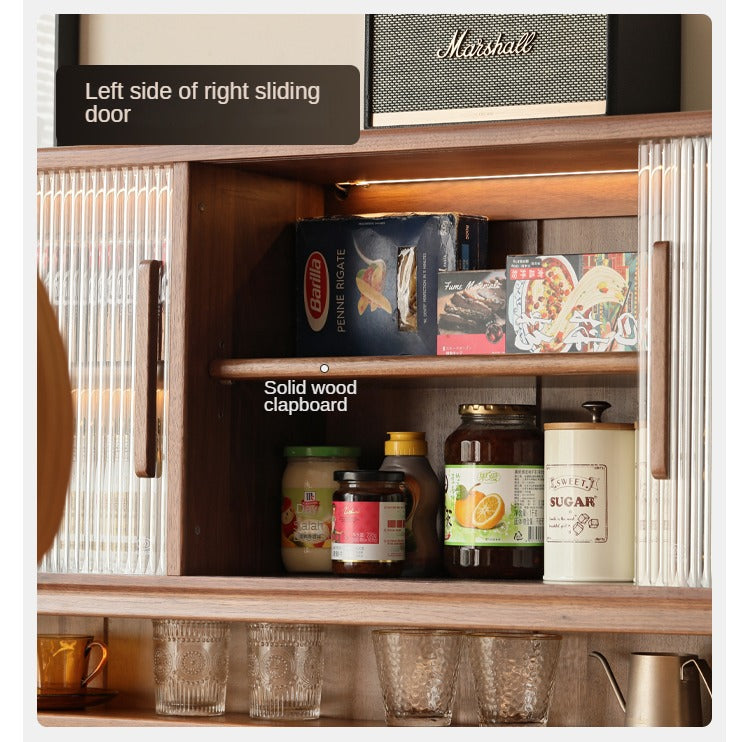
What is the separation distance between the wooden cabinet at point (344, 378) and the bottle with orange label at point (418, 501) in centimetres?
8

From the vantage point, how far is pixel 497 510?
4.89 feet

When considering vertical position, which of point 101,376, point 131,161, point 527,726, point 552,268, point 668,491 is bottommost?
point 527,726

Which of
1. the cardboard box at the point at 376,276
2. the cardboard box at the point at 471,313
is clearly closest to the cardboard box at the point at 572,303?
the cardboard box at the point at 471,313

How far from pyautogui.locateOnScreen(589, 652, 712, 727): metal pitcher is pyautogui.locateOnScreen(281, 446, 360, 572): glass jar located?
0.41 metres

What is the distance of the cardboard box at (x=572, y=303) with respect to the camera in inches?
56.5

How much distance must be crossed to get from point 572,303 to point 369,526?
357 mm

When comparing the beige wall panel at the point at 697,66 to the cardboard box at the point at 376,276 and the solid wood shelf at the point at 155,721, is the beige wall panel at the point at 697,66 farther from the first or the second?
the solid wood shelf at the point at 155,721

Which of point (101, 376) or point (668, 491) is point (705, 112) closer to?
point (668, 491)

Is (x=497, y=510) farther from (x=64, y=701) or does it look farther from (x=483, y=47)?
(x=64, y=701)

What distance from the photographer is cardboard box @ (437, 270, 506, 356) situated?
149 cm

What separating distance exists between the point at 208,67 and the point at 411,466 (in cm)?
56

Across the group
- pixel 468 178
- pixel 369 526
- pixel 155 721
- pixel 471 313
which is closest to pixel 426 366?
pixel 471 313

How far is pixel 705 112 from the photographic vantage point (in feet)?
4.50

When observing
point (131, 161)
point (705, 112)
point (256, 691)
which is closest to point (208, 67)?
point (131, 161)
